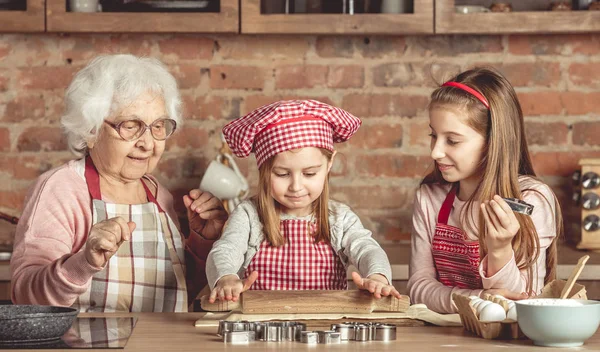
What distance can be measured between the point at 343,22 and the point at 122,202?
999 mm

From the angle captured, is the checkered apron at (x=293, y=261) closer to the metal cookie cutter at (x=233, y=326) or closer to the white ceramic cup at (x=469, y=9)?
the metal cookie cutter at (x=233, y=326)

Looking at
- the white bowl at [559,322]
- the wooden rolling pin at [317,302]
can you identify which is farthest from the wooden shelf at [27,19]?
the white bowl at [559,322]

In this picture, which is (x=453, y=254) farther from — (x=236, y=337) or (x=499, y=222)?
(x=236, y=337)

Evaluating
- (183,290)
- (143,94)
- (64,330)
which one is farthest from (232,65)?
(64,330)

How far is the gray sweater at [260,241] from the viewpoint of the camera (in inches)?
82.8

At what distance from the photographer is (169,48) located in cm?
316

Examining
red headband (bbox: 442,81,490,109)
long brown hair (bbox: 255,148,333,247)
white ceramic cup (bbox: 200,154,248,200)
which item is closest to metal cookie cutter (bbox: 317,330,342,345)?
long brown hair (bbox: 255,148,333,247)

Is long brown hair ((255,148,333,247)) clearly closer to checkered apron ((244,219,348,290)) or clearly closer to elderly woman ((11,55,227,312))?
checkered apron ((244,219,348,290))

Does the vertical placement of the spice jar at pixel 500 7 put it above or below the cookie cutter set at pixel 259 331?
above

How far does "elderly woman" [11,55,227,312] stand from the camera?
2.28 metres

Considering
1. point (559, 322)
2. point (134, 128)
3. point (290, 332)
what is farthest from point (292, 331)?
point (134, 128)

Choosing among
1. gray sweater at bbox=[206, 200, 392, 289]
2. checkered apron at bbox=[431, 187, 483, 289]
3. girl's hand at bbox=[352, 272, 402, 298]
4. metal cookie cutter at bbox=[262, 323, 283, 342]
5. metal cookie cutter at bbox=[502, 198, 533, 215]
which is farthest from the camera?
checkered apron at bbox=[431, 187, 483, 289]

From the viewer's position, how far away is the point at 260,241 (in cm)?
228

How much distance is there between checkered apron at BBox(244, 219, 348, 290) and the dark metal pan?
740mm
